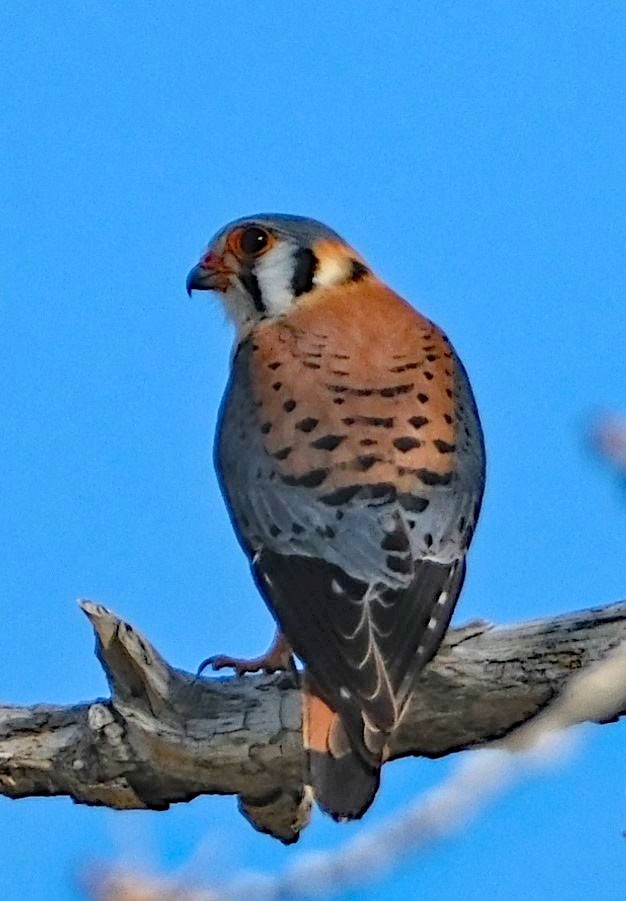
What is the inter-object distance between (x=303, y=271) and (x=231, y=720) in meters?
2.22

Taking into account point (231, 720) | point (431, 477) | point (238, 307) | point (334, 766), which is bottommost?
point (334, 766)

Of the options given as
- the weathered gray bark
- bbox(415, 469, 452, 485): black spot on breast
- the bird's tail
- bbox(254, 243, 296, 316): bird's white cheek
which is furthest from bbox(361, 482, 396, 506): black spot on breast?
bbox(254, 243, 296, 316): bird's white cheek

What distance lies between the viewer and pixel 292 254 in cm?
604

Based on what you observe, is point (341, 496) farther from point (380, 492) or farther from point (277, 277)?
point (277, 277)

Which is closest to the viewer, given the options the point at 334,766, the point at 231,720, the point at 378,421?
the point at 334,766

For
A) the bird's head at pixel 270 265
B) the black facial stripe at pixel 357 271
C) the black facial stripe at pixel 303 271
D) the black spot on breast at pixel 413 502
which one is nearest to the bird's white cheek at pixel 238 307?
the bird's head at pixel 270 265

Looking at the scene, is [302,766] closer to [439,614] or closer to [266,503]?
[439,614]

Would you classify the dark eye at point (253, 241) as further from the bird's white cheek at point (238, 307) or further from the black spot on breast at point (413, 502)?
the black spot on breast at point (413, 502)

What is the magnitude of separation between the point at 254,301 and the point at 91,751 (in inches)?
83.4

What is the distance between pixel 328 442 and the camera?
4754 mm

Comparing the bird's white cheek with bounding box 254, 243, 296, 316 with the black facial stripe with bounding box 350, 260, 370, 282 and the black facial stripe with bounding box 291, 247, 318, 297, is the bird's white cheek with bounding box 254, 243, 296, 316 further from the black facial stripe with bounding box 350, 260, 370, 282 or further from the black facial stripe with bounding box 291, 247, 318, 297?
the black facial stripe with bounding box 350, 260, 370, 282

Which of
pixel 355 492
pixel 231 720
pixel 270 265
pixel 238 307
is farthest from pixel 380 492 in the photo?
pixel 270 265

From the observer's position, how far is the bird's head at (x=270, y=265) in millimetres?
5898

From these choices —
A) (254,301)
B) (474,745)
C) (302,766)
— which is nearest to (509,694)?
(474,745)
